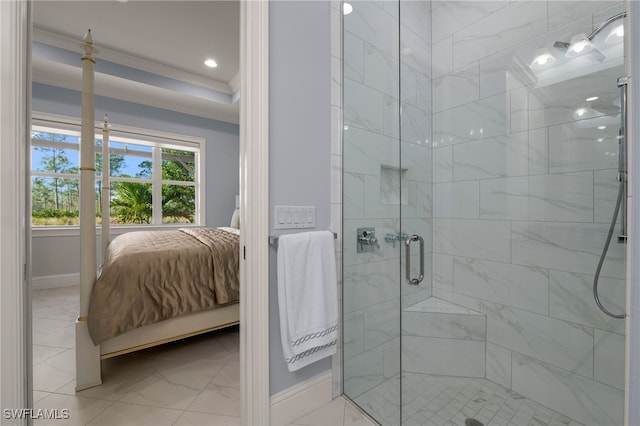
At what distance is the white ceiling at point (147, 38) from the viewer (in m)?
2.68

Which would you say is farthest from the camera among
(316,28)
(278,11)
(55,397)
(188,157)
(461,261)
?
(188,157)

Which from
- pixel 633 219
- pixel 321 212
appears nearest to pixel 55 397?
pixel 321 212

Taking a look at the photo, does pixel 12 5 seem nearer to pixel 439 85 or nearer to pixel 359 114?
pixel 359 114

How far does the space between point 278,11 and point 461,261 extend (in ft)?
6.21

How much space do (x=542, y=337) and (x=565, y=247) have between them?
518 mm

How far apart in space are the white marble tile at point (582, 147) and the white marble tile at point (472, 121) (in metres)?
0.29

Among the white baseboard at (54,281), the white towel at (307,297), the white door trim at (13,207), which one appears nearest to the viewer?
the white door trim at (13,207)

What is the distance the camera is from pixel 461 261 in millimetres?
1978

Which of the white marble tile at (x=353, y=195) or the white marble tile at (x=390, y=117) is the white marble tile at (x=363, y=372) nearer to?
the white marble tile at (x=353, y=195)

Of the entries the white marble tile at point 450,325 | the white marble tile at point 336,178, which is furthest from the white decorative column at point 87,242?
the white marble tile at point 450,325

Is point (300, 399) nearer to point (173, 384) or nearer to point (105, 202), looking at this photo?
point (173, 384)

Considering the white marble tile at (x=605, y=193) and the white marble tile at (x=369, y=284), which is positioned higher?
the white marble tile at (x=605, y=193)

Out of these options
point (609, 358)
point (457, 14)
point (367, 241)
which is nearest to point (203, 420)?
point (367, 241)

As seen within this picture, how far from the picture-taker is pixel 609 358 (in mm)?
1292
